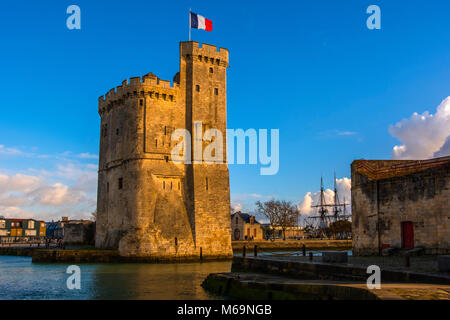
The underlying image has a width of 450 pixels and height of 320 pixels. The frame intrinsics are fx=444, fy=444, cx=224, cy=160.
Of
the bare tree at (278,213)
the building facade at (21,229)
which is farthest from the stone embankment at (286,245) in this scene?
the building facade at (21,229)

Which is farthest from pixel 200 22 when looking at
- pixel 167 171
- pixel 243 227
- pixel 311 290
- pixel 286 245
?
pixel 243 227

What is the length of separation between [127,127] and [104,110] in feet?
20.5

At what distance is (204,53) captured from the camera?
4078 cm

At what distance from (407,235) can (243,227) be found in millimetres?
53605

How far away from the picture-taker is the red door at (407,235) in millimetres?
22391

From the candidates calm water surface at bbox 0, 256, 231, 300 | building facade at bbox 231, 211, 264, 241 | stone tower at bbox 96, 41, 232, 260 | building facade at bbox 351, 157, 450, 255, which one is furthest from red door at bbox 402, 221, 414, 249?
building facade at bbox 231, 211, 264, 241

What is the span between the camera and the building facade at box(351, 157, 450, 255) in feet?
68.8

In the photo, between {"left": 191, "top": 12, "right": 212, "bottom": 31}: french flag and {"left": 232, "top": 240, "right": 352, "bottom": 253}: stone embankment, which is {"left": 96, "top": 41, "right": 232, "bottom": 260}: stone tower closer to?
{"left": 191, "top": 12, "right": 212, "bottom": 31}: french flag

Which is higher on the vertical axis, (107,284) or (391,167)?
(391,167)

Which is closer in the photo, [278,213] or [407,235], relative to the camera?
[407,235]

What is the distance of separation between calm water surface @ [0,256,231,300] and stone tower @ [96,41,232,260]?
7565 millimetres

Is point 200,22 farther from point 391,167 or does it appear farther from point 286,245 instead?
point 286,245
